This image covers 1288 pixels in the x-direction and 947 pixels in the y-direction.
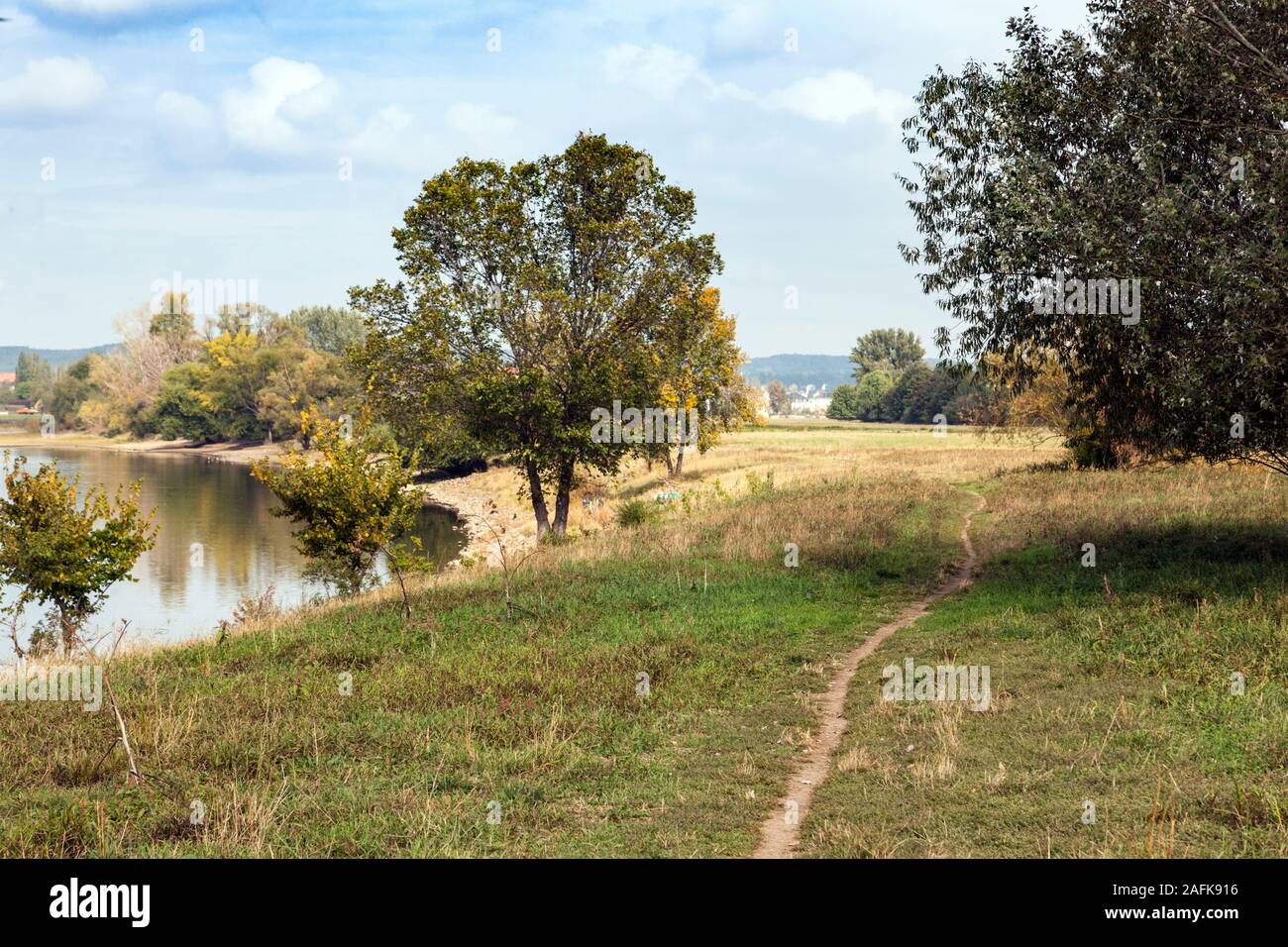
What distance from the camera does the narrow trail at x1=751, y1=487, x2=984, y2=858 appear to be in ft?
27.0

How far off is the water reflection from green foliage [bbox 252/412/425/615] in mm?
A: 1603

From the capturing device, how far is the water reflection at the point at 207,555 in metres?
32.1

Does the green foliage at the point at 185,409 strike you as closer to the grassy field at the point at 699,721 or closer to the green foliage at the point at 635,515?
the green foliage at the point at 635,515

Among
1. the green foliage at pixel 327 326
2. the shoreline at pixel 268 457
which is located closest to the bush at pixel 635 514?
the shoreline at pixel 268 457

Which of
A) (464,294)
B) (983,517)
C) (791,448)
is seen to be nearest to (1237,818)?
(983,517)

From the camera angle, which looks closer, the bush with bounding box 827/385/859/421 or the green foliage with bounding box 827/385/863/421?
the green foliage with bounding box 827/385/863/421

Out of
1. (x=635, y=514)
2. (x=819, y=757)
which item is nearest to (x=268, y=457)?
(x=635, y=514)
